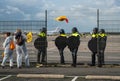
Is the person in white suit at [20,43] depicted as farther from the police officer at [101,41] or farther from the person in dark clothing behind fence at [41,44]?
the police officer at [101,41]

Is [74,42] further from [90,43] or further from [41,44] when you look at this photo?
[41,44]

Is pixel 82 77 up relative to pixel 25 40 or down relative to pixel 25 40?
down

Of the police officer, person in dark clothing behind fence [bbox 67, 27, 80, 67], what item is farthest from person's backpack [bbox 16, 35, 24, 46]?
the police officer

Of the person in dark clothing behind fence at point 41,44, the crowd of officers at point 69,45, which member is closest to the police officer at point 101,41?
the crowd of officers at point 69,45

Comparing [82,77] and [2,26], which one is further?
[2,26]

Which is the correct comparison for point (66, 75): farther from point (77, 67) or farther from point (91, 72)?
point (77, 67)

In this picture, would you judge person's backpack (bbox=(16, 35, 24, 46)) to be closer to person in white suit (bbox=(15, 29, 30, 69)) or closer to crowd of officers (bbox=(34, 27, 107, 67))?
person in white suit (bbox=(15, 29, 30, 69))

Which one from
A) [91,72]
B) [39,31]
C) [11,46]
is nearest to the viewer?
[91,72]

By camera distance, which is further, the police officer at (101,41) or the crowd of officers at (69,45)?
the police officer at (101,41)

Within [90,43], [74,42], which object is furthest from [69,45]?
[90,43]

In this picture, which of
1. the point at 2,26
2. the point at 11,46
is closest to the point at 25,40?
the point at 11,46

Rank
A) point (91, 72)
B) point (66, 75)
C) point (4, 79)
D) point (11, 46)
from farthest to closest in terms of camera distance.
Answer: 1. point (11, 46)
2. point (91, 72)
3. point (66, 75)
4. point (4, 79)

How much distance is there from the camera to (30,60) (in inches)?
915

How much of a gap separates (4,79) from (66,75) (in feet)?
9.14
